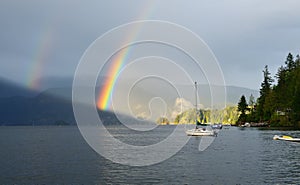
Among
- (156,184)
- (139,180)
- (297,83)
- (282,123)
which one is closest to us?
(156,184)

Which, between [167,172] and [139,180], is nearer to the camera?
[139,180]

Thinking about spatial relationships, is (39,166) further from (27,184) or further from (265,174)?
(265,174)

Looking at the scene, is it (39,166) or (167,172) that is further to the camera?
(39,166)

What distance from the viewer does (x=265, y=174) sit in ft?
155

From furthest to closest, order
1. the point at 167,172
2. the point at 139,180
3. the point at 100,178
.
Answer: the point at 167,172
the point at 100,178
the point at 139,180

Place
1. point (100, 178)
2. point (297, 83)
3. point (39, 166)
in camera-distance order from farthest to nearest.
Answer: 1. point (297, 83)
2. point (39, 166)
3. point (100, 178)

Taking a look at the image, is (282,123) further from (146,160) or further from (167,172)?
(167,172)

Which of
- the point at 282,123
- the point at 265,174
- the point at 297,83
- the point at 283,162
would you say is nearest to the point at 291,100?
the point at 297,83

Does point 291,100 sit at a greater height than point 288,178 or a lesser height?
greater

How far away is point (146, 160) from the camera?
6462 centimetres

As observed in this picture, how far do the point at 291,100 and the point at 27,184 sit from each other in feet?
500

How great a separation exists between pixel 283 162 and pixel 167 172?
21226 mm

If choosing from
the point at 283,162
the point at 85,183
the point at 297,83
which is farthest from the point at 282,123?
the point at 85,183

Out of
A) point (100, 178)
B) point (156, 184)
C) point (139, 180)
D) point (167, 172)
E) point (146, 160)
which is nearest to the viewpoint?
point (156, 184)
